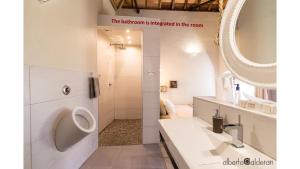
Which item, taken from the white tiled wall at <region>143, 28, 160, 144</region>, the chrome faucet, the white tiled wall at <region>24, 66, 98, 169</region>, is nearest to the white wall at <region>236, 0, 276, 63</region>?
the chrome faucet

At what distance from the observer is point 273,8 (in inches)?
41.5

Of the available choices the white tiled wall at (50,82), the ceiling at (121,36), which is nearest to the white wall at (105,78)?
the ceiling at (121,36)

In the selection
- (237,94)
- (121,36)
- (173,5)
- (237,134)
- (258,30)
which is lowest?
(237,134)

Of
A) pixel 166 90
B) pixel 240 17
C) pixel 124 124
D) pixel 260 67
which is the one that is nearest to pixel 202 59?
pixel 166 90

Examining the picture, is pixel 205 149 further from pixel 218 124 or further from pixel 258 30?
pixel 258 30

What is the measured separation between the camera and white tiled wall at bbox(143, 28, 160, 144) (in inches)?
134

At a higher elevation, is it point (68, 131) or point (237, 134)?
Result: point (237, 134)

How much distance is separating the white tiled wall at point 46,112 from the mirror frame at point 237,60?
5.34 feet

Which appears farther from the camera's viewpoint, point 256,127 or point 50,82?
point 50,82

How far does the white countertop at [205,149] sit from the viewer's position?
901 mm

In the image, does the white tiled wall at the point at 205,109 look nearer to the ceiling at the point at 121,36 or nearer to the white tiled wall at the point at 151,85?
the white tiled wall at the point at 151,85

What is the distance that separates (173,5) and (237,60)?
4319mm

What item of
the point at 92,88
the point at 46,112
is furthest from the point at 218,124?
the point at 92,88

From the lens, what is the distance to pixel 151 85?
3432 mm
